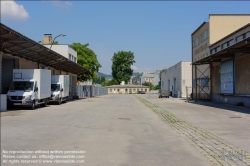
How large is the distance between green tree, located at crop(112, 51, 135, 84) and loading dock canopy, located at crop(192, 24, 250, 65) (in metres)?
92.2

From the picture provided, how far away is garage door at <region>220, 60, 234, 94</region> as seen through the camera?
3180 cm

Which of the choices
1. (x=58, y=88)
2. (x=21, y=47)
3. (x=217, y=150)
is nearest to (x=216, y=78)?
(x=58, y=88)

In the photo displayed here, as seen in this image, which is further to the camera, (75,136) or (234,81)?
(234,81)

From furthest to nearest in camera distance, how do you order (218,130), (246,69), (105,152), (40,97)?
(246,69), (40,97), (218,130), (105,152)

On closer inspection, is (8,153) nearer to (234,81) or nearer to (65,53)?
(234,81)

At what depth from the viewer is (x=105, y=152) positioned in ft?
26.6

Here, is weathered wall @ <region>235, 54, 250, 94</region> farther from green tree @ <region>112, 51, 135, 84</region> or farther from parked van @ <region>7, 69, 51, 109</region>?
green tree @ <region>112, 51, 135, 84</region>

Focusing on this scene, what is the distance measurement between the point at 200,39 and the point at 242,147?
135 ft

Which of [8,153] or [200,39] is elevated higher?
[200,39]

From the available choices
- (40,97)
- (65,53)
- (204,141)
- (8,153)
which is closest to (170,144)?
(204,141)

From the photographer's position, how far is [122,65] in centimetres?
13275

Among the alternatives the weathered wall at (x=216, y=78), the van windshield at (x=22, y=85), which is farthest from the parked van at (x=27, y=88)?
the weathered wall at (x=216, y=78)

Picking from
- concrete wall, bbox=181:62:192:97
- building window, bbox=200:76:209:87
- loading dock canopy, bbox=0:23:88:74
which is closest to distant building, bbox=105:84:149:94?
concrete wall, bbox=181:62:192:97

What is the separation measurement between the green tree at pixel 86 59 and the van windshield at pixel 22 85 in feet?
145
